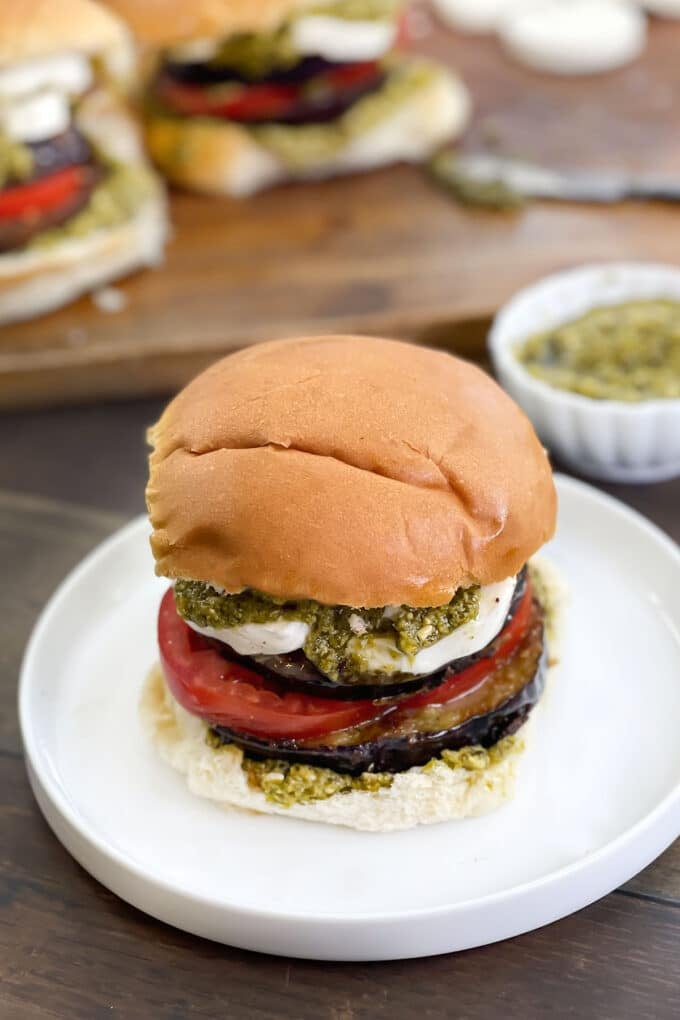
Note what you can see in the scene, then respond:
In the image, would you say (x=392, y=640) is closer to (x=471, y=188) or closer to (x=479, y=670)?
(x=479, y=670)

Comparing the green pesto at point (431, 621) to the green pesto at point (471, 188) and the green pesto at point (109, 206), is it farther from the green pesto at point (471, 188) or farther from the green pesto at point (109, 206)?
the green pesto at point (471, 188)

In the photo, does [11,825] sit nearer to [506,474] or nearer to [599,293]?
[506,474]

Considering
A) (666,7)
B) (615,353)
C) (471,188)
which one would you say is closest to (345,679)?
(615,353)

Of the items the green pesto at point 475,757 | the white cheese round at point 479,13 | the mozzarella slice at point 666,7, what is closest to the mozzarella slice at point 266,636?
the green pesto at point 475,757

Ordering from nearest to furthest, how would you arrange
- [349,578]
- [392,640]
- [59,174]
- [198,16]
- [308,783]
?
[349,578], [392,640], [308,783], [59,174], [198,16]

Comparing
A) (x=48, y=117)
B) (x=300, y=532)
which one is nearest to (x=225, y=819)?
(x=300, y=532)
